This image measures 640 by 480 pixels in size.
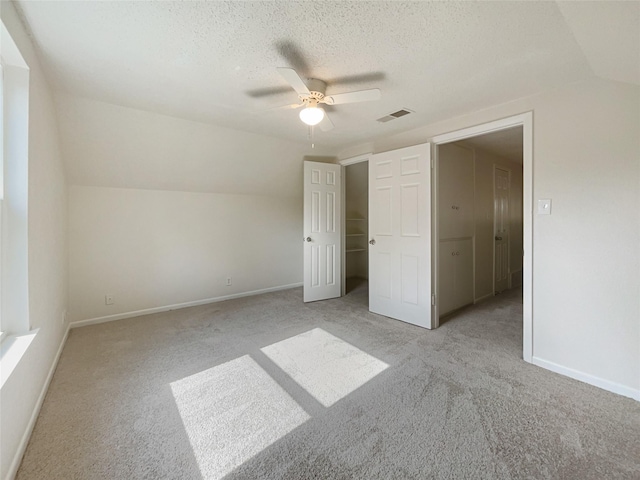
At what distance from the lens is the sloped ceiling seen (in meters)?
1.40

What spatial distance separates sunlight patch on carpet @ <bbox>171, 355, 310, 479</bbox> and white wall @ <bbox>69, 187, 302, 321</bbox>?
2110 mm

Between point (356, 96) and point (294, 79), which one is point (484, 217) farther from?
point (294, 79)

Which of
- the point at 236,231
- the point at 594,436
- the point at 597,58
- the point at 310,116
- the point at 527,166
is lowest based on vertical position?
the point at 594,436

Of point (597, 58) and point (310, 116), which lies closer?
point (597, 58)

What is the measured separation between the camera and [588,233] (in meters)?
2.03

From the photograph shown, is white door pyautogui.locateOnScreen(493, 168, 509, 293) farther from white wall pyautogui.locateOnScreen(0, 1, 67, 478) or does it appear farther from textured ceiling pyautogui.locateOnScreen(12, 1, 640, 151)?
white wall pyautogui.locateOnScreen(0, 1, 67, 478)

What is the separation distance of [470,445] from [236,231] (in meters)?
3.90

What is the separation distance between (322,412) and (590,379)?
6.70 ft

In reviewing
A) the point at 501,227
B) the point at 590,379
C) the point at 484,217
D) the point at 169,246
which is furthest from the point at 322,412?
the point at 501,227

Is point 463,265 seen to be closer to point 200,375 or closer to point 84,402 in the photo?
point 200,375

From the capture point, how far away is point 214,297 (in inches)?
166

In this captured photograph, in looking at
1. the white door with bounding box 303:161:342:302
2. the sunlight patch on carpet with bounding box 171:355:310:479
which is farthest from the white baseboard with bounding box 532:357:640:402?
the white door with bounding box 303:161:342:302


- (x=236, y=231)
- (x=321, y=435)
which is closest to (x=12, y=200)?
(x=321, y=435)

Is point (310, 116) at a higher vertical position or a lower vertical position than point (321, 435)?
higher
